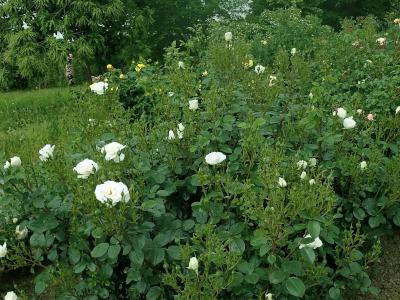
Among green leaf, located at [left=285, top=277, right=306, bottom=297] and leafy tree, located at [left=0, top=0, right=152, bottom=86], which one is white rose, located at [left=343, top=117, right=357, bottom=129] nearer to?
green leaf, located at [left=285, top=277, right=306, bottom=297]

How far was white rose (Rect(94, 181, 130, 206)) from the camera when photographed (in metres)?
1.61

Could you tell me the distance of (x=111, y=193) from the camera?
1.62 metres

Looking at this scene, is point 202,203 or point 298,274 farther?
point 202,203

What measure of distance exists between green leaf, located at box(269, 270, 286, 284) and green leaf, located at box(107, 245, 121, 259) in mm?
553

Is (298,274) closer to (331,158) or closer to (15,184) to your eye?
(331,158)

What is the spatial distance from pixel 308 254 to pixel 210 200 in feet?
1.64

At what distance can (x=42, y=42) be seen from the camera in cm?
793

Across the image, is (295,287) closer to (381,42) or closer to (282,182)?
(282,182)

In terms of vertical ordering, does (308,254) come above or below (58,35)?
above

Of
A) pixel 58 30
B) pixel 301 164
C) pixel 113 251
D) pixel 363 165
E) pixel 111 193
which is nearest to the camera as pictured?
pixel 111 193

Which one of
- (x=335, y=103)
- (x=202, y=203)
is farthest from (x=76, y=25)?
(x=202, y=203)

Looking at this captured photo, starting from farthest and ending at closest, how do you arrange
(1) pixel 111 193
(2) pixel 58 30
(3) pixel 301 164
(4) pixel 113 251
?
(2) pixel 58 30
(3) pixel 301 164
(4) pixel 113 251
(1) pixel 111 193

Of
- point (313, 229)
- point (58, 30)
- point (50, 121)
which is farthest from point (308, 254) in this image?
point (58, 30)

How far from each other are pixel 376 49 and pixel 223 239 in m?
3.11
